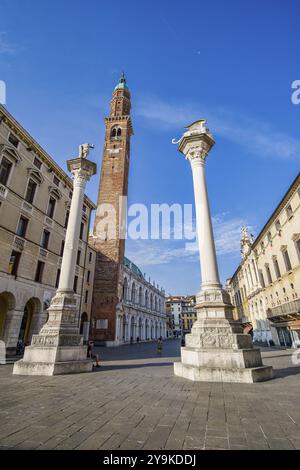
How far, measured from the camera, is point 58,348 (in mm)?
9258

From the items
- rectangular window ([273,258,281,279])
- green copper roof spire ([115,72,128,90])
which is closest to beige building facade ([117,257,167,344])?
rectangular window ([273,258,281,279])

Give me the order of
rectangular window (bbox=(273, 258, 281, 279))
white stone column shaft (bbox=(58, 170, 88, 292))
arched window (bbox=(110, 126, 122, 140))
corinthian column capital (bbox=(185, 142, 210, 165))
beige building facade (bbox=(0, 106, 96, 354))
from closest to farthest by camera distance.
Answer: corinthian column capital (bbox=(185, 142, 210, 165)), white stone column shaft (bbox=(58, 170, 88, 292)), beige building facade (bbox=(0, 106, 96, 354)), rectangular window (bbox=(273, 258, 281, 279)), arched window (bbox=(110, 126, 122, 140))

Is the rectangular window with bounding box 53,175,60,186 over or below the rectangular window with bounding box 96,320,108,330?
over

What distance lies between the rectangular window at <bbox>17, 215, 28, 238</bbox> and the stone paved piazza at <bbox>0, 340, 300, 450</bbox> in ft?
48.1

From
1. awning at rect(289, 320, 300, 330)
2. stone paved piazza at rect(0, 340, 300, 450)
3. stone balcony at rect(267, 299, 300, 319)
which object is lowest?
stone paved piazza at rect(0, 340, 300, 450)

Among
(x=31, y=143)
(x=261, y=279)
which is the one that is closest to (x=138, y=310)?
(x=261, y=279)

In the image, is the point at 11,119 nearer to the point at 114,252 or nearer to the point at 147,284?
the point at 114,252

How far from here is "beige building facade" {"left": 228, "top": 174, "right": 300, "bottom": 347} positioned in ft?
68.8

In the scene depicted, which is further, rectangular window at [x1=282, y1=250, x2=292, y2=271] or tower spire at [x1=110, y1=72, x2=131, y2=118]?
tower spire at [x1=110, y1=72, x2=131, y2=118]

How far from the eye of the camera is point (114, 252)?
113ft

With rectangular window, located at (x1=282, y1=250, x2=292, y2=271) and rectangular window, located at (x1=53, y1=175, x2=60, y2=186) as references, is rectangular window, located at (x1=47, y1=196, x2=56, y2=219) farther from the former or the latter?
rectangular window, located at (x1=282, y1=250, x2=292, y2=271)

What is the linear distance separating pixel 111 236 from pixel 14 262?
17.9m

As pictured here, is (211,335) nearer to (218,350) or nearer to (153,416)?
(218,350)
